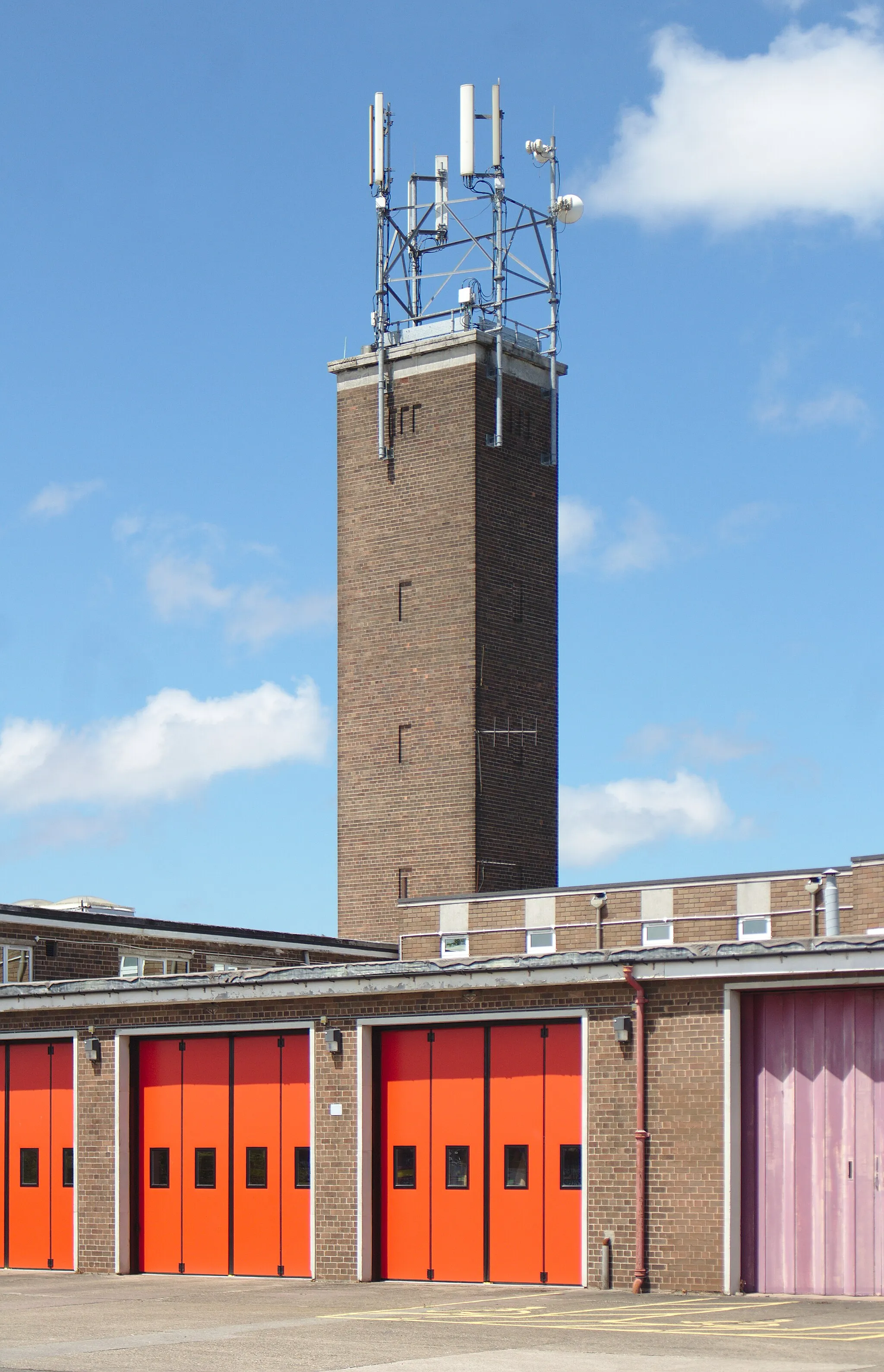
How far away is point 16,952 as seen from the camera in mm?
44781

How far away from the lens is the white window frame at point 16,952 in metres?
44.5

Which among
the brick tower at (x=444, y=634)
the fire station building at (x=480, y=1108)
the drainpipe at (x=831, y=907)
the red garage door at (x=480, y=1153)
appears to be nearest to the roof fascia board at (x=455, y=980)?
the fire station building at (x=480, y=1108)

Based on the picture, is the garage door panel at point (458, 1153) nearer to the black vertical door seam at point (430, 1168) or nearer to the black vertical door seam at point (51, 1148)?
the black vertical door seam at point (430, 1168)

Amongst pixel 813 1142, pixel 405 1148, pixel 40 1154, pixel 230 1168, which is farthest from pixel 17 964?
pixel 813 1142

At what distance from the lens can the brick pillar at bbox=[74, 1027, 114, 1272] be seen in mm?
30625

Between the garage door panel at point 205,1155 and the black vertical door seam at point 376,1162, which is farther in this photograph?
the garage door panel at point 205,1155

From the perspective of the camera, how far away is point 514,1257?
26.1 m

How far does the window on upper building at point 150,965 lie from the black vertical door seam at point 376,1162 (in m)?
19.4

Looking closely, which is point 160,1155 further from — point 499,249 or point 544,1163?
point 499,249

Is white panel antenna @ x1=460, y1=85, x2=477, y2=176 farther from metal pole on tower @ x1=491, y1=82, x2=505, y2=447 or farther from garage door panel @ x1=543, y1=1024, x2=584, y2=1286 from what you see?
garage door panel @ x1=543, y1=1024, x2=584, y2=1286

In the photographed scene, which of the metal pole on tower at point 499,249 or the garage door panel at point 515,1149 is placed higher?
the metal pole on tower at point 499,249

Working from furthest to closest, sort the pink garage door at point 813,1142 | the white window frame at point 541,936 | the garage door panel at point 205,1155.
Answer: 1. the white window frame at point 541,936
2. the garage door panel at point 205,1155
3. the pink garage door at point 813,1142

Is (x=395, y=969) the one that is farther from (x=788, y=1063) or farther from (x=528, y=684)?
(x=528, y=684)

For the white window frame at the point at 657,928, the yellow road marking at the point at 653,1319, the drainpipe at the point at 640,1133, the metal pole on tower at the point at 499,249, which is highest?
the metal pole on tower at the point at 499,249
